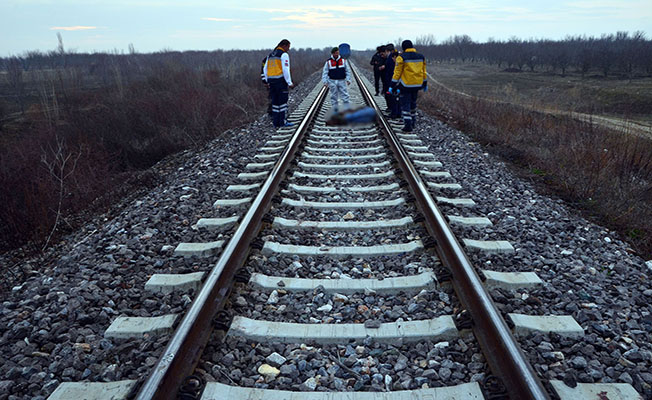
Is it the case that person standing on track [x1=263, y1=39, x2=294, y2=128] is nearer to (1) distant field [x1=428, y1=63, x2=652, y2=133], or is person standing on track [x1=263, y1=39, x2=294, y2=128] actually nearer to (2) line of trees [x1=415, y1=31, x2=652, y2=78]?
(1) distant field [x1=428, y1=63, x2=652, y2=133]

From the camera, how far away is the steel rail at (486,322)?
6.95 feet

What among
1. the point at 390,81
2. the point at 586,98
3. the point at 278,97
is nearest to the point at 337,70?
the point at 278,97

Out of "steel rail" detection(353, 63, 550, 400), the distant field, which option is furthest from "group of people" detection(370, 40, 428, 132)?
the distant field

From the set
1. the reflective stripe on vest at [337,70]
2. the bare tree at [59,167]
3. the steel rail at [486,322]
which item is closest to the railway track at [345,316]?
the steel rail at [486,322]

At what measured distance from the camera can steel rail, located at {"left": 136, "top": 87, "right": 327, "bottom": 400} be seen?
7.01 ft

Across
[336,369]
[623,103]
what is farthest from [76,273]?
[623,103]

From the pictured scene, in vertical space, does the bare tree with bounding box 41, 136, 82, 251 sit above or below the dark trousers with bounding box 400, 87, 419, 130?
below

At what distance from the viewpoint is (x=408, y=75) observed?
8375mm

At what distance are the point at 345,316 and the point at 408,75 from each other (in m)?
6.55

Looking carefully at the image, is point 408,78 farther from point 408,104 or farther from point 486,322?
point 486,322

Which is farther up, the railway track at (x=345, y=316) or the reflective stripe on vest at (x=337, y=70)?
the reflective stripe on vest at (x=337, y=70)

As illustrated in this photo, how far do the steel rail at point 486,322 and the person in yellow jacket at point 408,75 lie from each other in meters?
4.83

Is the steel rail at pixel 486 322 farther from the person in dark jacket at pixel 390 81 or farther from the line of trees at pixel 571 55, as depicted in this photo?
the line of trees at pixel 571 55

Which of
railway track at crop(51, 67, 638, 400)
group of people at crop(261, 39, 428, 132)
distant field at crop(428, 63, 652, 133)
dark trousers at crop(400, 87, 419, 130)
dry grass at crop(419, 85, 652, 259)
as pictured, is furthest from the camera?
distant field at crop(428, 63, 652, 133)
